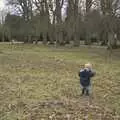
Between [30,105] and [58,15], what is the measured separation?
53.7 meters

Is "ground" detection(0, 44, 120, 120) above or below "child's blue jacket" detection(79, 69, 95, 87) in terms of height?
below

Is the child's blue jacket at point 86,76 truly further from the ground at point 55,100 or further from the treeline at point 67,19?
the treeline at point 67,19

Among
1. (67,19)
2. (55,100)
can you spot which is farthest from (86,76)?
(67,19)

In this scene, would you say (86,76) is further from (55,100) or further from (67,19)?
(67,19)

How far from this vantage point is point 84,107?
1054 cm

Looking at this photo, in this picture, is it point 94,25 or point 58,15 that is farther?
point 58,15

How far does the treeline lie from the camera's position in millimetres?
47594

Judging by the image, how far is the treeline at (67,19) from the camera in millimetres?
47594

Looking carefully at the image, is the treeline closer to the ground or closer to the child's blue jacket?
the ground

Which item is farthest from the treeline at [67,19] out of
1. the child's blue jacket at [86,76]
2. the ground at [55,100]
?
the child's blue jacket at [86,76]

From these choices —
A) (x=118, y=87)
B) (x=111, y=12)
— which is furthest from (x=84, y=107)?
(x=111, y=12)

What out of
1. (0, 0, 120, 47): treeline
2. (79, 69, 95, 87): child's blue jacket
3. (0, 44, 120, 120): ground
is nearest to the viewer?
(0, 44, 120, 120): ground

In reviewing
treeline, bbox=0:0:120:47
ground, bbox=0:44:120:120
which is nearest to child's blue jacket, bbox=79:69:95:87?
ground, bbox=0:44:120:120

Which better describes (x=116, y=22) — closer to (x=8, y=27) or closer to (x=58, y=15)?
(x=58, y=15)
